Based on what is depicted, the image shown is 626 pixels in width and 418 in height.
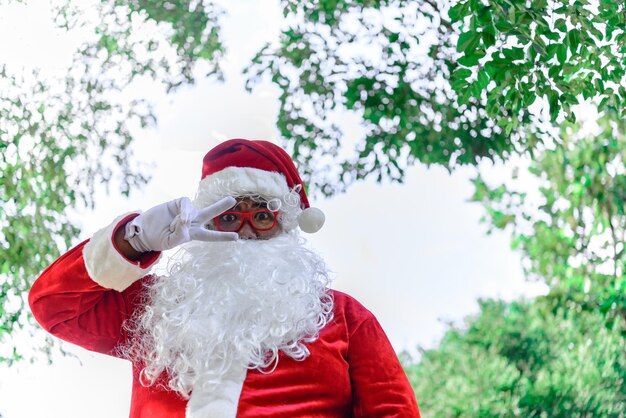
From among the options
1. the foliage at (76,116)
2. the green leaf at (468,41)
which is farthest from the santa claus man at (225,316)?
the foliage at (76,116)

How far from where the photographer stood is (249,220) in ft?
4.56

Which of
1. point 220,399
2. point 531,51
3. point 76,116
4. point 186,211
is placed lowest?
point 220,399

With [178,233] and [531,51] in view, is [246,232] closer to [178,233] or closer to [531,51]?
[178,233]

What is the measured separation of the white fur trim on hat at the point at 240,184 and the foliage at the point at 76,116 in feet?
4.43

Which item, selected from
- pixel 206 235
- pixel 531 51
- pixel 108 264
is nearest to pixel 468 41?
pixel 531 51

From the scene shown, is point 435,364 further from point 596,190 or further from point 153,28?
point 153,28

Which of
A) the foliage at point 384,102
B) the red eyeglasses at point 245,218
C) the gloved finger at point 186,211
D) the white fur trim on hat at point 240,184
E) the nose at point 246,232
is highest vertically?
the foliage at point 384,102

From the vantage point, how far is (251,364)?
121 centimetres

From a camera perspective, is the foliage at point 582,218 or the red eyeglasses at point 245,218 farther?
the foliage at point 582,218

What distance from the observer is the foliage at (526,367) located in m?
3.40

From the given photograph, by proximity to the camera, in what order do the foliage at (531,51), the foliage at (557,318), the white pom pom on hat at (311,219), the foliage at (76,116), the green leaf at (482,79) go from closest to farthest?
the white pom pom on hat at (311,219) → the foliage at (531,51) → the green leaf at (482,79) → the foliage at (76,116) → the foliage at (557,318)

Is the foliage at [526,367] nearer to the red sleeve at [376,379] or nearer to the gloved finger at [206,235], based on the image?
the red sleeve at [376,379]

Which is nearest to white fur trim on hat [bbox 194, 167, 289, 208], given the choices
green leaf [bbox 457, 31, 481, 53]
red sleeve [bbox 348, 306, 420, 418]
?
red sleeve [bbox 348, 306, 420, 418]

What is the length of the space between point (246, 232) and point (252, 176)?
107mm
